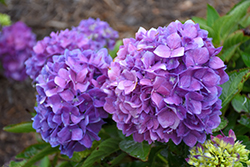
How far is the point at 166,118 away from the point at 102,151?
365mm

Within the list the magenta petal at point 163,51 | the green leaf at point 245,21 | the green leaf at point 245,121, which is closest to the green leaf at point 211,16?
the green leaf at point 245,21

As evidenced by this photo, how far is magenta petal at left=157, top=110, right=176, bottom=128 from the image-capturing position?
2.58ft

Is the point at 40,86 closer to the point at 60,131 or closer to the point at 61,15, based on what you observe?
the point at 60,131

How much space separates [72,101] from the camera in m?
0.93

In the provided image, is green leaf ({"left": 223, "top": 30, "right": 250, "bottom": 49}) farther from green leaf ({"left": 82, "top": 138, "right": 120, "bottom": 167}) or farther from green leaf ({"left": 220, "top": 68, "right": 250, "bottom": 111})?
green leaf ({"left": 82, "top": 138, "right": 120, "bottom": 167})

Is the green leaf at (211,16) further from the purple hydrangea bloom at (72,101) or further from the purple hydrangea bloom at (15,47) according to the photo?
the purple hydrangea bloom at (15,47)

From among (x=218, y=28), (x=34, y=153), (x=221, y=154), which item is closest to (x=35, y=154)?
(x=34, y=153)

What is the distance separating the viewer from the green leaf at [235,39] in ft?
3.75

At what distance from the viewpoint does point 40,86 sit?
0.98 meters

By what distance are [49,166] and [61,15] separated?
1940mm

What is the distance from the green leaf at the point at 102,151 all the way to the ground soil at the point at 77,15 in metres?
1.72

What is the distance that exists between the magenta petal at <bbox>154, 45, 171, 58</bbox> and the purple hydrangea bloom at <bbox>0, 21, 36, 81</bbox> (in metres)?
1.73

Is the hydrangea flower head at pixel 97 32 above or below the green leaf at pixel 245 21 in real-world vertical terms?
below

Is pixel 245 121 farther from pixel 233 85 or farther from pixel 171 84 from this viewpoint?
pixel 171 84
